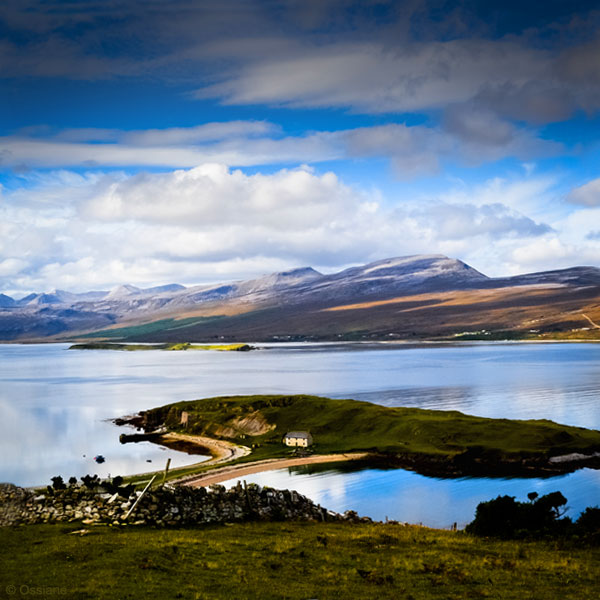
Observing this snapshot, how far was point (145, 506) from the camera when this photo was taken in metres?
26.1

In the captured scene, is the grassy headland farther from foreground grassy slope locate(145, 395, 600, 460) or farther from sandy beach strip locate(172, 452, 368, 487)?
sandy beach strip locate(172, 452, 368, 487)

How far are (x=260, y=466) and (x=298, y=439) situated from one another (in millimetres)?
10428

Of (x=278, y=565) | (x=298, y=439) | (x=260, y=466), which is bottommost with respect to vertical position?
(x=260, y=466)

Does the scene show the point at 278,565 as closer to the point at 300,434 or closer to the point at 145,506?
the point at 145,506

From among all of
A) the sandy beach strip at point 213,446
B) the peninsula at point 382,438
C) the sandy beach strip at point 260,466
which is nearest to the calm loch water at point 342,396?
the sandy beach strip at point 260,466

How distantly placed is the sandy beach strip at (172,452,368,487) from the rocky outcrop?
32611mm

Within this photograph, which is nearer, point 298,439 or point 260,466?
point 260,466

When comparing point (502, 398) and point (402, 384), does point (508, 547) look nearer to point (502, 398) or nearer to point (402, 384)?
point (502, 398)

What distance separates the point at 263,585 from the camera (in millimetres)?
18297

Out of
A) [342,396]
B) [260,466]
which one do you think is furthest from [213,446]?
[342,396]

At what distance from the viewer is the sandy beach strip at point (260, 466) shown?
62.7 metres

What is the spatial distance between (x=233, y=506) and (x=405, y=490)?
3738 centimetres

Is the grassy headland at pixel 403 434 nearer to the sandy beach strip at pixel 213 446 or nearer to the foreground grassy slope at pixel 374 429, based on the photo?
the foreground grassy slope at pixel 374 429

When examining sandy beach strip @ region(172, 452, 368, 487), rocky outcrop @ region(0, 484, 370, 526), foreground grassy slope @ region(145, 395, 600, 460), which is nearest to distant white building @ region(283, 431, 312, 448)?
foreground grassy slope @ region(145, 395, 600, 460)
